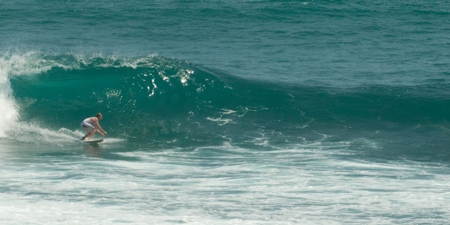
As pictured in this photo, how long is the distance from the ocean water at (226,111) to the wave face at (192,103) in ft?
0.22

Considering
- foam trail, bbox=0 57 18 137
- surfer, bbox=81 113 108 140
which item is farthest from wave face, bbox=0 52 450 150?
surfer, bbox=81 113 108 140

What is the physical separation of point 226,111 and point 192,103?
126 centimetres

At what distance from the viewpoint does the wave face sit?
69.5ft

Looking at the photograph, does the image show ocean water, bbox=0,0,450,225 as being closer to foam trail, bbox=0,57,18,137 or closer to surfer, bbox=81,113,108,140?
foam trail, bbox=0,57,18,137

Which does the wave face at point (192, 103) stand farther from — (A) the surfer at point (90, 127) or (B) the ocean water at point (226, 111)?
(A) the surfer at point (90, 127)

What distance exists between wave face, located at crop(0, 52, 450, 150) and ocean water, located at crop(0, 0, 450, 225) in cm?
7

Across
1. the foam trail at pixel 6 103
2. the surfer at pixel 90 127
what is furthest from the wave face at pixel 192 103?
the surfer at pixel 90 127

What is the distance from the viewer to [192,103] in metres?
23.6

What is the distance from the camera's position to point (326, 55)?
28812mm

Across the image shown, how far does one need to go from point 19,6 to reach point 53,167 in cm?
2427

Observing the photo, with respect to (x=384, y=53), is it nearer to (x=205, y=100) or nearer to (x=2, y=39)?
(x=205, y=100)

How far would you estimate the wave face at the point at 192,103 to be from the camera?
69.5 ft

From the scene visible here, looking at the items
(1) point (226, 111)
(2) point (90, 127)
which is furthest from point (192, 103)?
(2) point (90, 127)

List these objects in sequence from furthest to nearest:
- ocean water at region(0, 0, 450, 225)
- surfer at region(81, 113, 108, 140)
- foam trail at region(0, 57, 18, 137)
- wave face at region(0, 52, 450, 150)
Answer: wave face at region(0, 52, 450, 150) → foam trail at region(0, 57, 18, 137) → surfer at region(81, 113, 108, 140) → ocean water at region(0, 0, 450, 225)
